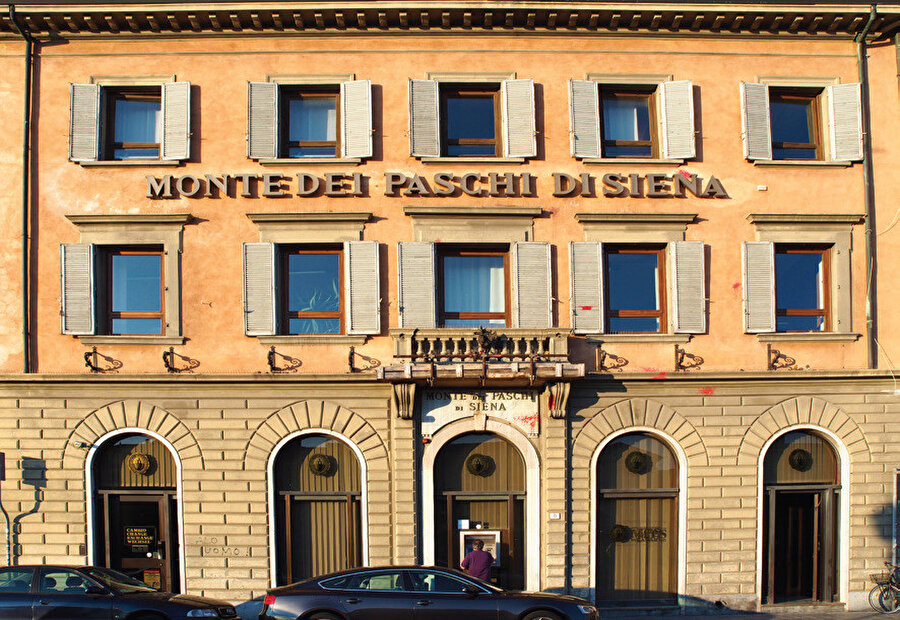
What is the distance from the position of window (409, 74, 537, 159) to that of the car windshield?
9.60m

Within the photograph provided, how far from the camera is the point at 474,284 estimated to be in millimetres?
16875

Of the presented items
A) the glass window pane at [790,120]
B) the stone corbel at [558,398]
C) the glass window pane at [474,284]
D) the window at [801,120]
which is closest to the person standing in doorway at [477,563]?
the stone corbel at [558,398]

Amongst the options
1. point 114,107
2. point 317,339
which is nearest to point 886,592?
point 317,339

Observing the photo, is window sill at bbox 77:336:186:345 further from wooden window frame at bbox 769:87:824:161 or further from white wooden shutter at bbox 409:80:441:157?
wooden window frame at bbox 769:87:824:161

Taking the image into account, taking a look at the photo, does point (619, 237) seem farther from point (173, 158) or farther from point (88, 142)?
point (88, 142)

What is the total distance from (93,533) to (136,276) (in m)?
5.27

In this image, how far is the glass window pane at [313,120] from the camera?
56.1 feet

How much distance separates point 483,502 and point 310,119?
8.83 metres

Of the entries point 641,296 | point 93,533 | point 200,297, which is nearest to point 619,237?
point 641,296

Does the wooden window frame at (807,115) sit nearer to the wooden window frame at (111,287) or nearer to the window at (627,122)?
the window at (627,122)

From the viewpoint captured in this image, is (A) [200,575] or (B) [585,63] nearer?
(A) [200,575]

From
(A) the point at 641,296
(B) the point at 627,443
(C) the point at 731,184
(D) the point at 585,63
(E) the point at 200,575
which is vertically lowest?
(E) the point at 200,575

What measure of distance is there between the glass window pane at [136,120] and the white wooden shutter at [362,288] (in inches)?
200

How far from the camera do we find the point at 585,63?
17078 millimetres
